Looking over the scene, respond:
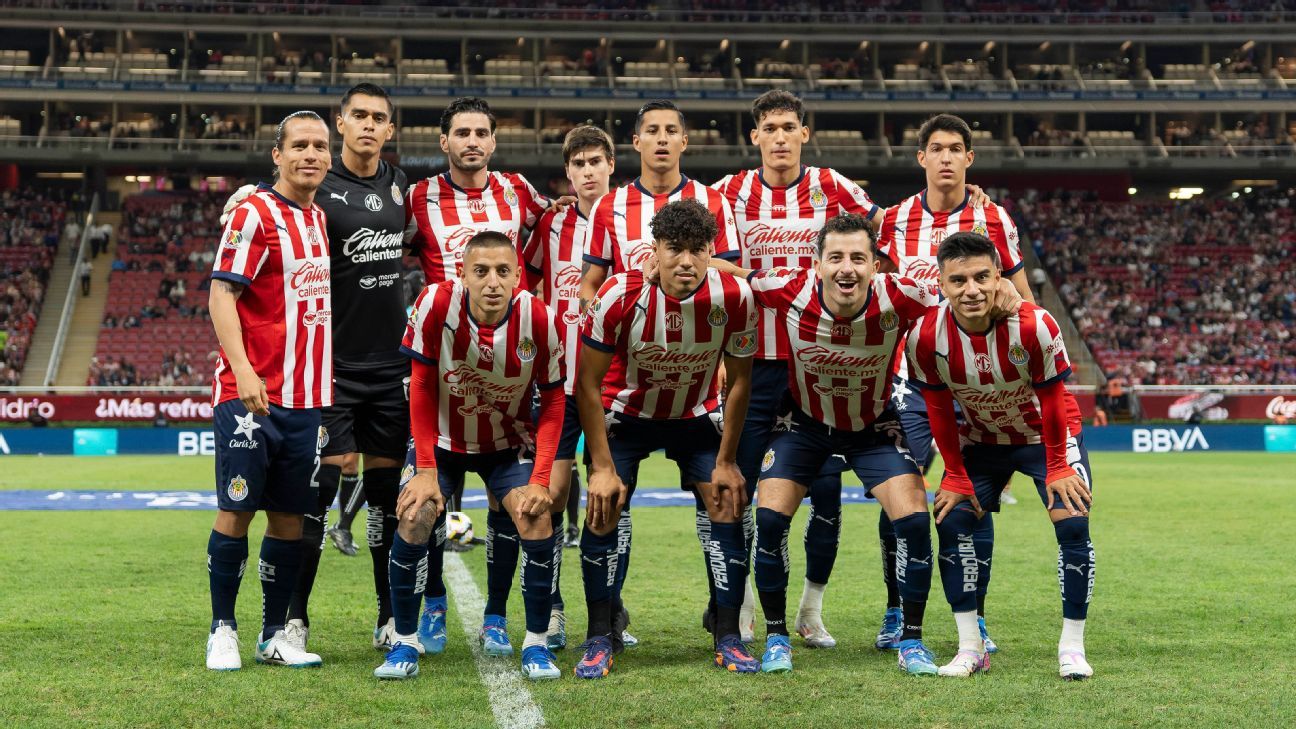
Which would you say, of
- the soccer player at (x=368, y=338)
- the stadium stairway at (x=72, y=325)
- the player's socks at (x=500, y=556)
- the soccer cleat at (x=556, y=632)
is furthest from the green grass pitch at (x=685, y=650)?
the stadium stairway at (x=72, y=325)

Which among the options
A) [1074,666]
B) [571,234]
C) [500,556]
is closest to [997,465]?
[1074,666]

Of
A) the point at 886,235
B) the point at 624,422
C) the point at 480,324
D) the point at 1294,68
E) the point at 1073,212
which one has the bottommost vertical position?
the point at 624,422

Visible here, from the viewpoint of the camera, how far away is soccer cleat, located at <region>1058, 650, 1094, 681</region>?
479cm

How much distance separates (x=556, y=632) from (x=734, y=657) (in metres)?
1.07

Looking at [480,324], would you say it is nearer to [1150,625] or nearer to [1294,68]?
[1150,625]

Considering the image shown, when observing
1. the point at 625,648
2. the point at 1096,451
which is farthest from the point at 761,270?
the point at 1096,451

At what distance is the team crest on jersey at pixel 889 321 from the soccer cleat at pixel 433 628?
2576 millimetres

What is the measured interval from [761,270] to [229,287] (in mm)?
2620

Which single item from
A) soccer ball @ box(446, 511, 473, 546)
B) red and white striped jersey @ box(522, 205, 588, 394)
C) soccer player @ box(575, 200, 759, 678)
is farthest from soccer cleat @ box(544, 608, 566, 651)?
soccer ball @ box(446, 511, 473, 546)

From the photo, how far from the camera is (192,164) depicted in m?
36.8

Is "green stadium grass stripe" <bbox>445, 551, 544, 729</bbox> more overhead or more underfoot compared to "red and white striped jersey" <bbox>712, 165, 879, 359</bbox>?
more underfoot

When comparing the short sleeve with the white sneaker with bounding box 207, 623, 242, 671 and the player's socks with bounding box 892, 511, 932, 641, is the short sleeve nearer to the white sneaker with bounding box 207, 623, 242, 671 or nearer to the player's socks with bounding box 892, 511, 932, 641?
the white sneaker with bounding box 207, 623, 242, 671

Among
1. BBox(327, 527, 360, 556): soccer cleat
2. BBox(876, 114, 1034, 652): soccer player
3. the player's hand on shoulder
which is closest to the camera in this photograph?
the player's hand on shoulder

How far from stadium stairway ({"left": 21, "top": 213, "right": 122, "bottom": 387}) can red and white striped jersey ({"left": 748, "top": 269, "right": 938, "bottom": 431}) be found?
29087mm
